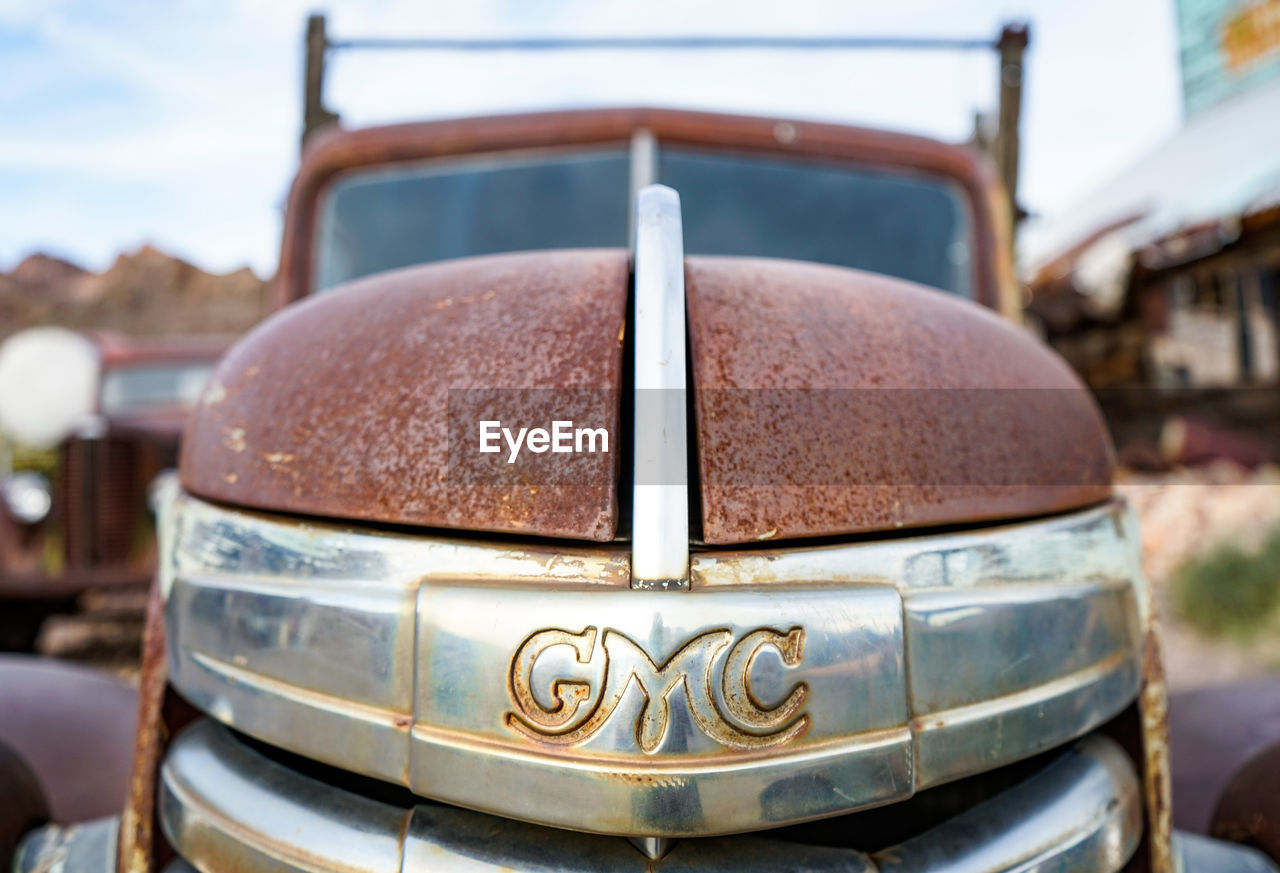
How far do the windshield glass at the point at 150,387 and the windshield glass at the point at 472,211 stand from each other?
250cm

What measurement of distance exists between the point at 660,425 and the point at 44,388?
3933mm

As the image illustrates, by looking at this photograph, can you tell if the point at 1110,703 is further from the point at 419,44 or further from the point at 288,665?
the point at 419,44

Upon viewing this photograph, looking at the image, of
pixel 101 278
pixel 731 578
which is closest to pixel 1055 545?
pixel 731 578

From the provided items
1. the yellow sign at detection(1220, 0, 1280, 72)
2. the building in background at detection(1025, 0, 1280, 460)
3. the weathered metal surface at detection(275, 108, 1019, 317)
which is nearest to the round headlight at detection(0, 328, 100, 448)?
the weathered metal surface at detection(275, 108, 1019, 317)

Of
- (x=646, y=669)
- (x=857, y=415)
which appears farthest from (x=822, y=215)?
(x=646, y=669)

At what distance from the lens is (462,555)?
2.50ft

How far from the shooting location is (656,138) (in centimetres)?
187

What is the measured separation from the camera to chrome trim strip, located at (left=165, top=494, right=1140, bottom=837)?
0.68 metres

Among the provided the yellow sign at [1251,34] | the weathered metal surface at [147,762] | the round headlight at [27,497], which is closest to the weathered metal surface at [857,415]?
the weathered metal surface at [147,762]

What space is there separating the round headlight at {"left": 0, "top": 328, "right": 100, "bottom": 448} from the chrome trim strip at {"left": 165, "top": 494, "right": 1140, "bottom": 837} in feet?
11.2

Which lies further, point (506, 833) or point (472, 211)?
point (472, 211)

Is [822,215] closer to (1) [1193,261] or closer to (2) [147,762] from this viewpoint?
(2) [147,762]

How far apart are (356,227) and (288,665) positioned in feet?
4.37

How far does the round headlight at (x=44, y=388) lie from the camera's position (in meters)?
3.51
